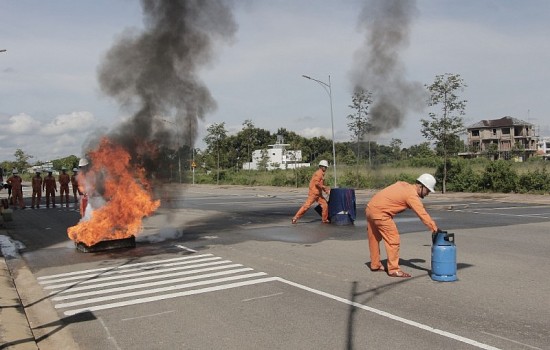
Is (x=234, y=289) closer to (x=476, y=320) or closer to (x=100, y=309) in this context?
(x=100, y=309)

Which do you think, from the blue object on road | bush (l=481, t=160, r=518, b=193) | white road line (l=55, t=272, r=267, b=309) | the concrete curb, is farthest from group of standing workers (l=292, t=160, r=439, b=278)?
bush (l=481, t=160, r=518, b=193)

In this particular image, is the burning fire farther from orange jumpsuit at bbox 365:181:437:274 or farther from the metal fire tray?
orange jumpsuit at bbox 365:181:437:274

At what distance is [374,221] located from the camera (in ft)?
22.9

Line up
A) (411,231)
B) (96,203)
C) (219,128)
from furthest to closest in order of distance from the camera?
(219,128), (411,231), (96,203)

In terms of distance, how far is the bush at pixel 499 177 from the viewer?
26.2 m

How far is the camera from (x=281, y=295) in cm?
599

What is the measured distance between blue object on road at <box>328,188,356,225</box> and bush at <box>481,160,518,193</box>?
54.1 ft

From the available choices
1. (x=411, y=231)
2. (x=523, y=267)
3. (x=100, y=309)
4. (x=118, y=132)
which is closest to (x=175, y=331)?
(x=100, y=309)

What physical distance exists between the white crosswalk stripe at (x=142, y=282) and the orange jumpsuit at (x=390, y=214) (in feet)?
5.33

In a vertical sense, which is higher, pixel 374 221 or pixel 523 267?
pixel 374 221

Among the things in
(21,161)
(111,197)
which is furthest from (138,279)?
(21,161)

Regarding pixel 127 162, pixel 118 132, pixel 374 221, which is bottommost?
pixel 374 221

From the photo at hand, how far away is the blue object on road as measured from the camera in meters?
13.4

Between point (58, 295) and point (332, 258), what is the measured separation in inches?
169
